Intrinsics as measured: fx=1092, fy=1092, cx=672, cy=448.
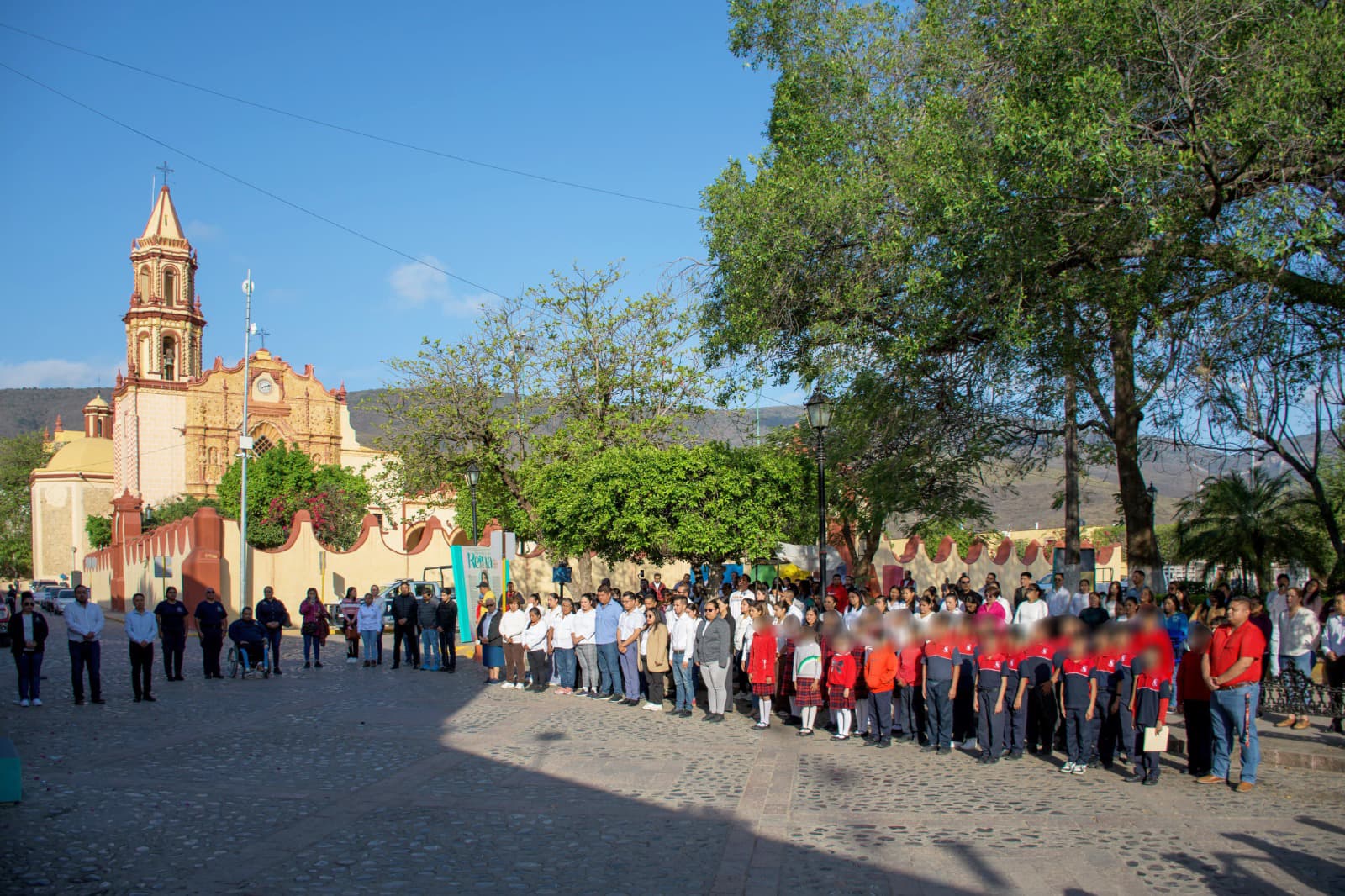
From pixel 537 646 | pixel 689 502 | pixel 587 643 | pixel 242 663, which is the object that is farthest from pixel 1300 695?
pixel 242 663

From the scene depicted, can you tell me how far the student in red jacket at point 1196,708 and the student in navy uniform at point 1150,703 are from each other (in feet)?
0.71

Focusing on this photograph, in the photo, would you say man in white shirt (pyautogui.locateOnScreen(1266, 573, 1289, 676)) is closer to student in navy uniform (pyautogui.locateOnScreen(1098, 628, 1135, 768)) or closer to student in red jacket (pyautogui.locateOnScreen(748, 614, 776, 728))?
student in navy uniform (pyautogui.locateOnScreen(1098, 628, 1135, 768))

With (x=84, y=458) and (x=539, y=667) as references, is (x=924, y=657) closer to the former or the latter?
(x=539, y=667)

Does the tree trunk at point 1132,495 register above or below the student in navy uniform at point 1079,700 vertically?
above

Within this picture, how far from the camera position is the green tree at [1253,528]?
95.6ft

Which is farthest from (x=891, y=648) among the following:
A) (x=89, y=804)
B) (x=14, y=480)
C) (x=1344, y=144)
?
(x=14, y=480)

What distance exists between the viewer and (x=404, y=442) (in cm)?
3334

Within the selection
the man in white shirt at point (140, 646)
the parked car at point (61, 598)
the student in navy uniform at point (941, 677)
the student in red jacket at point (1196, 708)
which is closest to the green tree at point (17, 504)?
the parked car at point (61, 598)

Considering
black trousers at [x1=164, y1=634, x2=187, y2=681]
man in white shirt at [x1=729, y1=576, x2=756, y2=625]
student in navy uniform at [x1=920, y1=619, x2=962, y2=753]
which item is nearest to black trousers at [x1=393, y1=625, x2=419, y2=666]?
black trousers at [x1=164, y1=634, x2=187, y2=681]

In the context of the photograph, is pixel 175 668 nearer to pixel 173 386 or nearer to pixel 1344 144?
pixel 1344 144

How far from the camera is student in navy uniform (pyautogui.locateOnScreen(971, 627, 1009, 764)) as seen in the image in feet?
37.9

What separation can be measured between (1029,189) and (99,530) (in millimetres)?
84958

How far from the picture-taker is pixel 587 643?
57.9 feet

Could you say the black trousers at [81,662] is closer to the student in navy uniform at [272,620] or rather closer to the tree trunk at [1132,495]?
the student in navy uniform at [272,620]
